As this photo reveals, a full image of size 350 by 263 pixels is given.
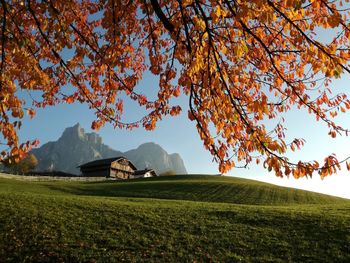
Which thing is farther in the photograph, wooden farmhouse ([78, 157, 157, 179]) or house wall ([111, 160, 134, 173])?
house wall ([111, 160, 134, 173])

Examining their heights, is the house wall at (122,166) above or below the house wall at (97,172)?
above

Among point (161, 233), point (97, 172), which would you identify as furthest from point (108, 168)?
point (161, 233)

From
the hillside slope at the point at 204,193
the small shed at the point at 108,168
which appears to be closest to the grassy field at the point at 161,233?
the hillside slope at the point at 204,193

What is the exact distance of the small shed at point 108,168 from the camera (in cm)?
6912

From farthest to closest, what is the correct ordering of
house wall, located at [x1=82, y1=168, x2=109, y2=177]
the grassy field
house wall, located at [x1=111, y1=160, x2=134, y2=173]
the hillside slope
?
house wall, located at [x1=111, y1=160, x2=134, y2=173] < house wall, located at [x1=82, y1=168, x2=109, y2=177] < the hillside slope < the grassy field

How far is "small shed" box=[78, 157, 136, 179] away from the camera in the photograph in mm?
69119

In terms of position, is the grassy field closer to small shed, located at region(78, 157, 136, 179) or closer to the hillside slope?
the hillside slope

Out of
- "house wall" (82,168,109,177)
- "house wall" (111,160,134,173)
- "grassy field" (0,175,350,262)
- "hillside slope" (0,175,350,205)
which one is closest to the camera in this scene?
"grassy field" (0,175,350,262)

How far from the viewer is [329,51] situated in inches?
261

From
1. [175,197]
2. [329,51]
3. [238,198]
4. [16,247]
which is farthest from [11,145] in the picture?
[238,198]

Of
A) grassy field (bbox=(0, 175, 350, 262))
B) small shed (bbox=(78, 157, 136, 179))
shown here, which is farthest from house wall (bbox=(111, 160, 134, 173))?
grassy field (bbox=(0, 175, 350, 262))

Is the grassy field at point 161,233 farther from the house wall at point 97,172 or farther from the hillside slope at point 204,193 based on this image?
the house wall at point 97,172

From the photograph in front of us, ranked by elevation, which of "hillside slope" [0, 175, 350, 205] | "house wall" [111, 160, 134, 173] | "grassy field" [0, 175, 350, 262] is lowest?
"grassy field" [0, 175, 350, 262]

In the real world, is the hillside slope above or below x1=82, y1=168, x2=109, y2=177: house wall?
below
